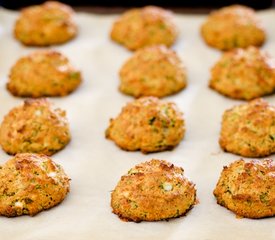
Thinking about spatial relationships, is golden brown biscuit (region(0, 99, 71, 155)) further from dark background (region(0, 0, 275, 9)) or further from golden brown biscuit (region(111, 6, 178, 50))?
dark background (region(0, 0, 275, 9))

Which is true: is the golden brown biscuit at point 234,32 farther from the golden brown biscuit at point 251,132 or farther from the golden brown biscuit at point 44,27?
the golden brown biscuit at point 251,132

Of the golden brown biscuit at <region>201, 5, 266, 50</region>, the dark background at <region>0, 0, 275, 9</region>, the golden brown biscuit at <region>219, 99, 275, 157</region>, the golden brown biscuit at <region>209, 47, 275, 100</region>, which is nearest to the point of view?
the golden brown biscuit at <region>219, 99, 275, 157</region>

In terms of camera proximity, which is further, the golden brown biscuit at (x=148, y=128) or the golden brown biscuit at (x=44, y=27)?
the golden brown biscuit at (x=44, y=27)

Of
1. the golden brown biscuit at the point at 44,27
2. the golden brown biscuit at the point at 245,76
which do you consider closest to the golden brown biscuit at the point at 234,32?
the golden brown biscuit at the point at 245,76

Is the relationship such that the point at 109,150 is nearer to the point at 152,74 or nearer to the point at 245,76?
the point at 152,74

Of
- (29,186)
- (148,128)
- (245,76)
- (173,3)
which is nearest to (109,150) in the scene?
(148,128)

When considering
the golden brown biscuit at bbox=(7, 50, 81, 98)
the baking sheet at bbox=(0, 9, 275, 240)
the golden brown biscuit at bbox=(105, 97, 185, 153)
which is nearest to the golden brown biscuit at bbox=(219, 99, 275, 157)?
the baking sheet at bbox=(0, 9, 275, 240)
